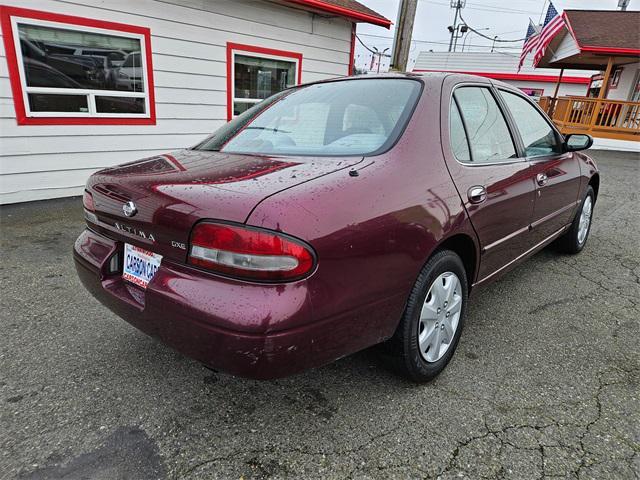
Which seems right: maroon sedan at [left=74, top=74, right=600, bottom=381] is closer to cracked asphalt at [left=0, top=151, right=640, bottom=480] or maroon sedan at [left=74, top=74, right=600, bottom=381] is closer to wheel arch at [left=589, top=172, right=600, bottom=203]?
cracked asphalt at [left=0, top=151, right=640, bottom=480]

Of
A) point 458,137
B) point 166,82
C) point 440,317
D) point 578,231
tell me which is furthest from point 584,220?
point 166,82

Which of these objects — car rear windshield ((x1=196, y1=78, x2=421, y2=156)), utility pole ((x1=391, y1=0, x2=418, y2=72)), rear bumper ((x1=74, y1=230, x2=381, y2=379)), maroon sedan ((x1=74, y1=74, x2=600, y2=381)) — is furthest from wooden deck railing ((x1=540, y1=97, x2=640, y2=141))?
rear bumper ((x1=74, y1=230, x2=381, y2=379))

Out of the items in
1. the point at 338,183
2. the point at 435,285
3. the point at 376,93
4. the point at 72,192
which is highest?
the point at 376,93

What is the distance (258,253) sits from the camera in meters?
1.54

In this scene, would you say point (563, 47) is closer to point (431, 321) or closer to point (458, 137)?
point (458, 137)

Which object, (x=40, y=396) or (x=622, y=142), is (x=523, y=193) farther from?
(x=622, y=142)

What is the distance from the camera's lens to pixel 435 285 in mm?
2186

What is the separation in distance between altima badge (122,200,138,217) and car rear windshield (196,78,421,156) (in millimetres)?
711

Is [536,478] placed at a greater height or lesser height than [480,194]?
lesser

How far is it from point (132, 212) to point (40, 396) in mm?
1115

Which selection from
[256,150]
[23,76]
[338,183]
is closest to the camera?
[338,183]

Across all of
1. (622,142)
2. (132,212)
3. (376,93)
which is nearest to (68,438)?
(132,212)

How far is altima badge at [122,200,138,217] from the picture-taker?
6.09 feet

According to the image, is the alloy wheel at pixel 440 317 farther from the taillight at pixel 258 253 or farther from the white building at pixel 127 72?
the white building at pixel 127 72
